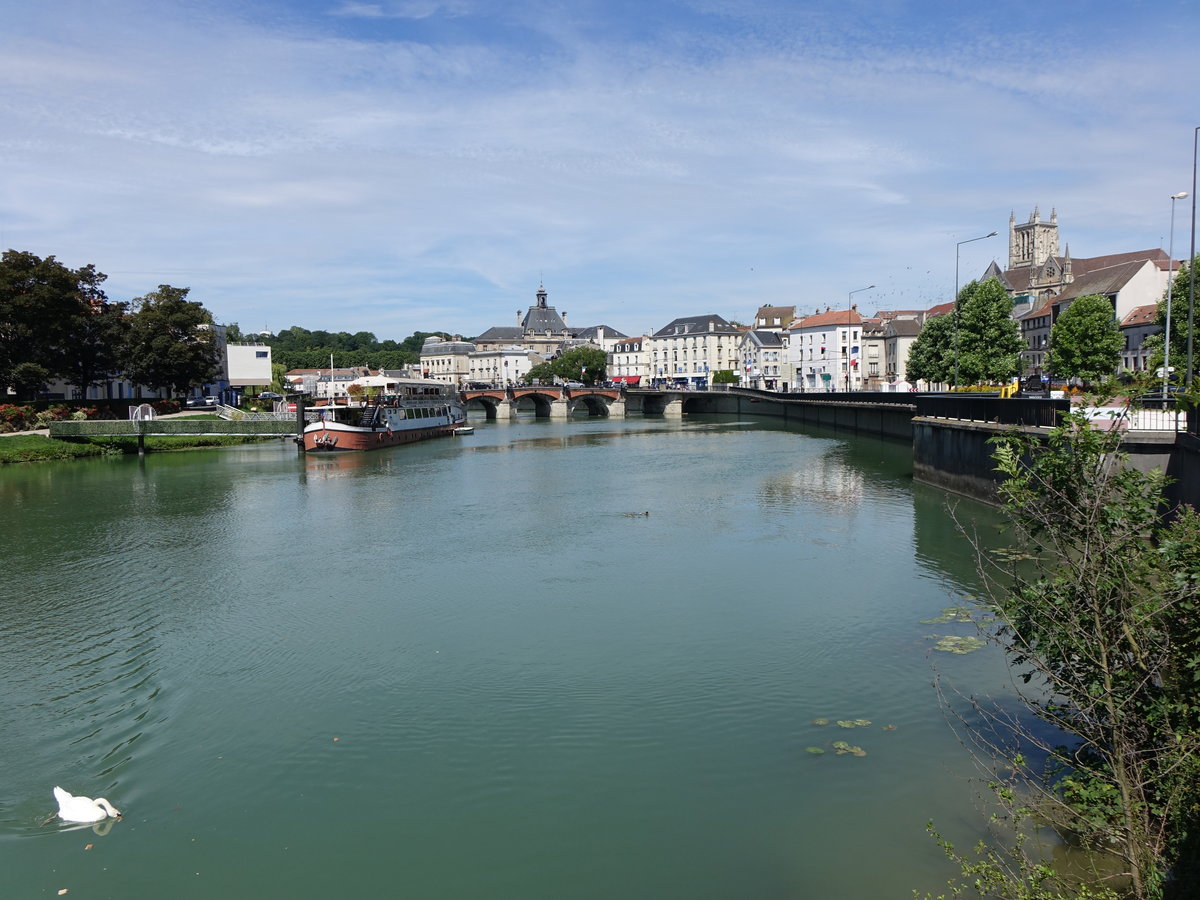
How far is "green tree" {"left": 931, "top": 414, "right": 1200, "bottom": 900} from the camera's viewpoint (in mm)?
7375

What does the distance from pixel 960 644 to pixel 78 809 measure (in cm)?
1396

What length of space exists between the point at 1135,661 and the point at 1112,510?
57.5 inches

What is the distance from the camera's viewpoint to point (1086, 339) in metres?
63.8

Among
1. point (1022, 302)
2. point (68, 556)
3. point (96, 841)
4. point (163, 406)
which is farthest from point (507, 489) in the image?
point (1022, 302)

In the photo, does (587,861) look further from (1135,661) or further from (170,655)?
(170,655)

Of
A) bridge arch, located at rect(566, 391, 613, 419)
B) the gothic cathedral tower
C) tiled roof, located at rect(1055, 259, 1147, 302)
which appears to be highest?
the gothic cathedral tower

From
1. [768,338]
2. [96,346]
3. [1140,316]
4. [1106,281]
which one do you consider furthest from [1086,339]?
[768,338]

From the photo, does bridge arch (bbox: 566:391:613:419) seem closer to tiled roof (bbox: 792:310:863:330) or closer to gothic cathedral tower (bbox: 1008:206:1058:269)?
tiled roof (bbox: 792:310:863:330)

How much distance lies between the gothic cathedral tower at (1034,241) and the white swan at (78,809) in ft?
591

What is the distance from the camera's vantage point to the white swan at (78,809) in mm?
10203

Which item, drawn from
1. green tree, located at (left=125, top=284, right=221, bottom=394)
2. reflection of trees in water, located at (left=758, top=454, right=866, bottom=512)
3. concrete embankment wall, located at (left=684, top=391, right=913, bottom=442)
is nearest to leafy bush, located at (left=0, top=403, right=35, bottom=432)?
green tree, located at (left=125, top=284, right=221, bottom=394)

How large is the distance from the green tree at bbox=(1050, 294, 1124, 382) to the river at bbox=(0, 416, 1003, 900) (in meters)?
42.7

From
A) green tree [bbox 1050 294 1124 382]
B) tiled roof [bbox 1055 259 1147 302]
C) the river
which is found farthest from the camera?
tiled roof [bbox 1055 259 1147 302]

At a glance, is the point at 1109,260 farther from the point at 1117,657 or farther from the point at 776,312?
the point at 1117,657
